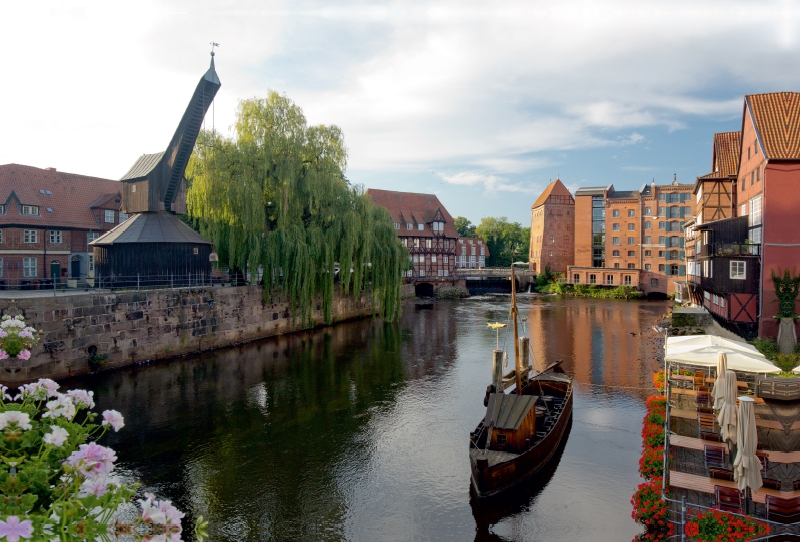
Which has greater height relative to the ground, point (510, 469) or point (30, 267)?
point (30, 267)

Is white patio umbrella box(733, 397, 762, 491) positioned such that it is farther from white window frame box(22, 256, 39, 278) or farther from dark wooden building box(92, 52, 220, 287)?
white window frame box(22, 256, 39, 278)

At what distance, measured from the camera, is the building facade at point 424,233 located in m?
66.1

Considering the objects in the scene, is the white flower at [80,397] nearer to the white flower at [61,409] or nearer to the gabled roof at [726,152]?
the white flower at [61,409]

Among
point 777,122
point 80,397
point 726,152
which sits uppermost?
point 726,152

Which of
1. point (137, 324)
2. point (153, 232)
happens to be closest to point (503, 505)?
point (137, 324)

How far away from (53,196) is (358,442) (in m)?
31.8

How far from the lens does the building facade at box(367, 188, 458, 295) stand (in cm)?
6606

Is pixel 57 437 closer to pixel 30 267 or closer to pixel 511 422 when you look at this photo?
pixel 511 422

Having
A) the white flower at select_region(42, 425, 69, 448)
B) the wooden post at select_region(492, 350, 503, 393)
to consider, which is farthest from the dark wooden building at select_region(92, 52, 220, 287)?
the white flower at select_region(42, 425, 69, 448)

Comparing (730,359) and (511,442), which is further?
(730,359)

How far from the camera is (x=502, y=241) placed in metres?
97.5

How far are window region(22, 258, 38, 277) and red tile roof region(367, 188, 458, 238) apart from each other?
1531 inches

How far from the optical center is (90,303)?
20.7 metres

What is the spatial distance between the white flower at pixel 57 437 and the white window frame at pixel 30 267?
35.3 meters
